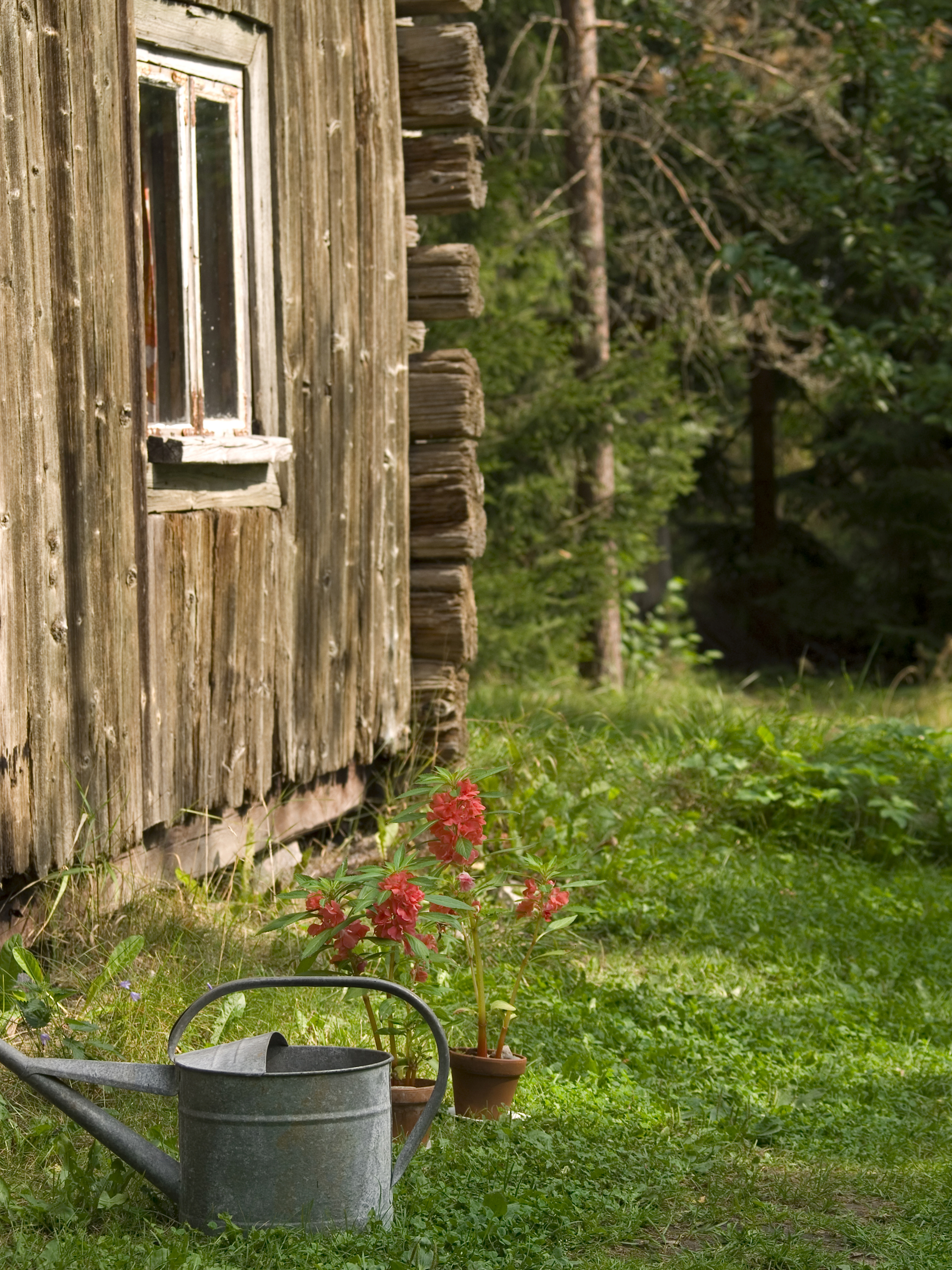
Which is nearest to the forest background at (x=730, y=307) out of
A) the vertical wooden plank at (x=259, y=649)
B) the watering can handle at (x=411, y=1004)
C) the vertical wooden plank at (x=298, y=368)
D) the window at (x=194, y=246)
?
the vertical wooden plank at (x=298, y=368)

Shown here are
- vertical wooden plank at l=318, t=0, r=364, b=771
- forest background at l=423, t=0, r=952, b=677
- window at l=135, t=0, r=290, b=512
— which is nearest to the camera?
window at l=135, t=0, r=290, b=512

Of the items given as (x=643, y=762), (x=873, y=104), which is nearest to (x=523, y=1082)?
(x=643, y=762)

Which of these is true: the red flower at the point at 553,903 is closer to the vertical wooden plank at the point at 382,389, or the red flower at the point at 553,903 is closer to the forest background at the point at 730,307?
the vertical wooden plank at the point at 382,389

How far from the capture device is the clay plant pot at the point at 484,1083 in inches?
144

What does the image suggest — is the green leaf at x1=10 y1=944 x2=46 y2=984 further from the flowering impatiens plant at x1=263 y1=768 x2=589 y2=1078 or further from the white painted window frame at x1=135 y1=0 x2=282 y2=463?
the white painted window frame at x1=135 y1=0 x2=282 y2=463

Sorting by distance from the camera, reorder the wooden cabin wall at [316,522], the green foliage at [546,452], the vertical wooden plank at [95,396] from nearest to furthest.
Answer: the vertical wooden plank at [95,396], the wooden cabin wall at [316,522], the green foliage at [546,452]

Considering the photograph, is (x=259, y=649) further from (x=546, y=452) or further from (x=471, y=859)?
(x=546, y=452)

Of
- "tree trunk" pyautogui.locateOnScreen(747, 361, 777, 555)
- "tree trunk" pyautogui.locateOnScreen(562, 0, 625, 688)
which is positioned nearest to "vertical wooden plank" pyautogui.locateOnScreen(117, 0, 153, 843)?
"tree trunk" pyautogui.locateOnScreen(562, 0, 625, 688)

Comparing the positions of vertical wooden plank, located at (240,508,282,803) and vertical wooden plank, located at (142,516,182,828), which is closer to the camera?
vertical wooden plank, located at (142,516,182,828)

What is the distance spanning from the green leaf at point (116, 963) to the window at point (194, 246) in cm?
168

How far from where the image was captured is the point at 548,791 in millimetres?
6457

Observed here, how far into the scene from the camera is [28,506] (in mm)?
3990

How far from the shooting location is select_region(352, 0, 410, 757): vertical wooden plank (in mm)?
5926

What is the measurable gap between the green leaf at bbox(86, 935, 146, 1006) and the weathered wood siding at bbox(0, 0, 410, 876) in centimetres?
34
